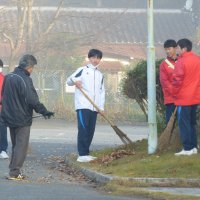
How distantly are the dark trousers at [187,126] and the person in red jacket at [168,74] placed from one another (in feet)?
2.02

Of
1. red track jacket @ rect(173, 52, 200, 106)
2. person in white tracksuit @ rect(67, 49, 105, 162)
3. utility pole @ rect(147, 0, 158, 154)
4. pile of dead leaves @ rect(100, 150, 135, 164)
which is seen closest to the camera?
red track jacket @ rect(173, 52, 200, 106)

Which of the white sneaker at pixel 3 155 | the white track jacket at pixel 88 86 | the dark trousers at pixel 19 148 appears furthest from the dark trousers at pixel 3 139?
the dark trousers at pixel 19 148

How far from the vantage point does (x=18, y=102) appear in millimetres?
13172

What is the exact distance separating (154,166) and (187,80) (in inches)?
59.2

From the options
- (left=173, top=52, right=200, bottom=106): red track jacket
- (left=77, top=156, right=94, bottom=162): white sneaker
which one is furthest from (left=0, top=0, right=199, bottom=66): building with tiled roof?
(left=173, top=52, right=200, bottom=106): red track jacket

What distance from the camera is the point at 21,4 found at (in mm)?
32750

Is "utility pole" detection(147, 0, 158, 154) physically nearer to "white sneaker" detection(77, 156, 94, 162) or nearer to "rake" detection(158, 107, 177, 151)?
"rake" detection(158, 107, 177, 151)

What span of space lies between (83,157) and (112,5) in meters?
32.1

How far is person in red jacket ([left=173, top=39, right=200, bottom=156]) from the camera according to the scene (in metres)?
13.6

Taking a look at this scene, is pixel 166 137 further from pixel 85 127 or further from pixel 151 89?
pixel 85 127

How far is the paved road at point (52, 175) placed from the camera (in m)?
11.4

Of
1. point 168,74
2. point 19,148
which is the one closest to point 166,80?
point 168,74

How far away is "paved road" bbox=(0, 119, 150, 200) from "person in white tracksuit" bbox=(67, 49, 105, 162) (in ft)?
2.13

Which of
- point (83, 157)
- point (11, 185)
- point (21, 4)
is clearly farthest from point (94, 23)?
point (11, 185)
